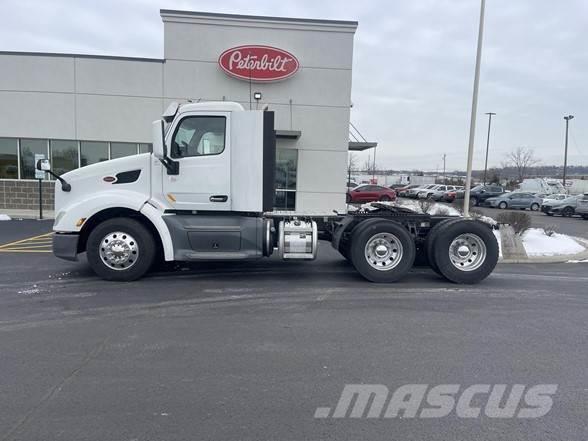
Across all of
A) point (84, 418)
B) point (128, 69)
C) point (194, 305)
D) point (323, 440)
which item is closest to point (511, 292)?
point (194, 305)

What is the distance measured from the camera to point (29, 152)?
1941 cm

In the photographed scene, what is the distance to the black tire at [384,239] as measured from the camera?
812 cm

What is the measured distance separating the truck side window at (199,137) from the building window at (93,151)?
13151 millimetres

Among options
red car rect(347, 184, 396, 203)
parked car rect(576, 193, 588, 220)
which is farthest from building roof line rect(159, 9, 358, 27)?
parked car rect(576, 193, 588, 220)

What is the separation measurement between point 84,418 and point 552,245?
1313cm

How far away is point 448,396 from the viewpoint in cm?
391

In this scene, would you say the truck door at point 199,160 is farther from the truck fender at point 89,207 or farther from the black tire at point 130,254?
the black tire at point 130,254

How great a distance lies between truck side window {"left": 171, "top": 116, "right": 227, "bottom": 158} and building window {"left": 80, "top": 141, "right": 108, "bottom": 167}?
43.1 feet

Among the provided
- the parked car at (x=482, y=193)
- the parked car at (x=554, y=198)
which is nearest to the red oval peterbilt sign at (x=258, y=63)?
the parked car at (x=554, y=198)

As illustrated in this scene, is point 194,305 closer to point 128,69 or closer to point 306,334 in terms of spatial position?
point 306,334

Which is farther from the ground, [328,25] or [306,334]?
[328,25]

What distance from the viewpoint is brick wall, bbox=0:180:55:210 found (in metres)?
19.6

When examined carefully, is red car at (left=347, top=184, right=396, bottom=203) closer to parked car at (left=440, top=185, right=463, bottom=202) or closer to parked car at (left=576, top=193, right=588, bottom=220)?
parked car at (left=440, top=185, right=463, bottom=202)

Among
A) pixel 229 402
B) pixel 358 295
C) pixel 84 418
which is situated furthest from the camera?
pixel 358 295
